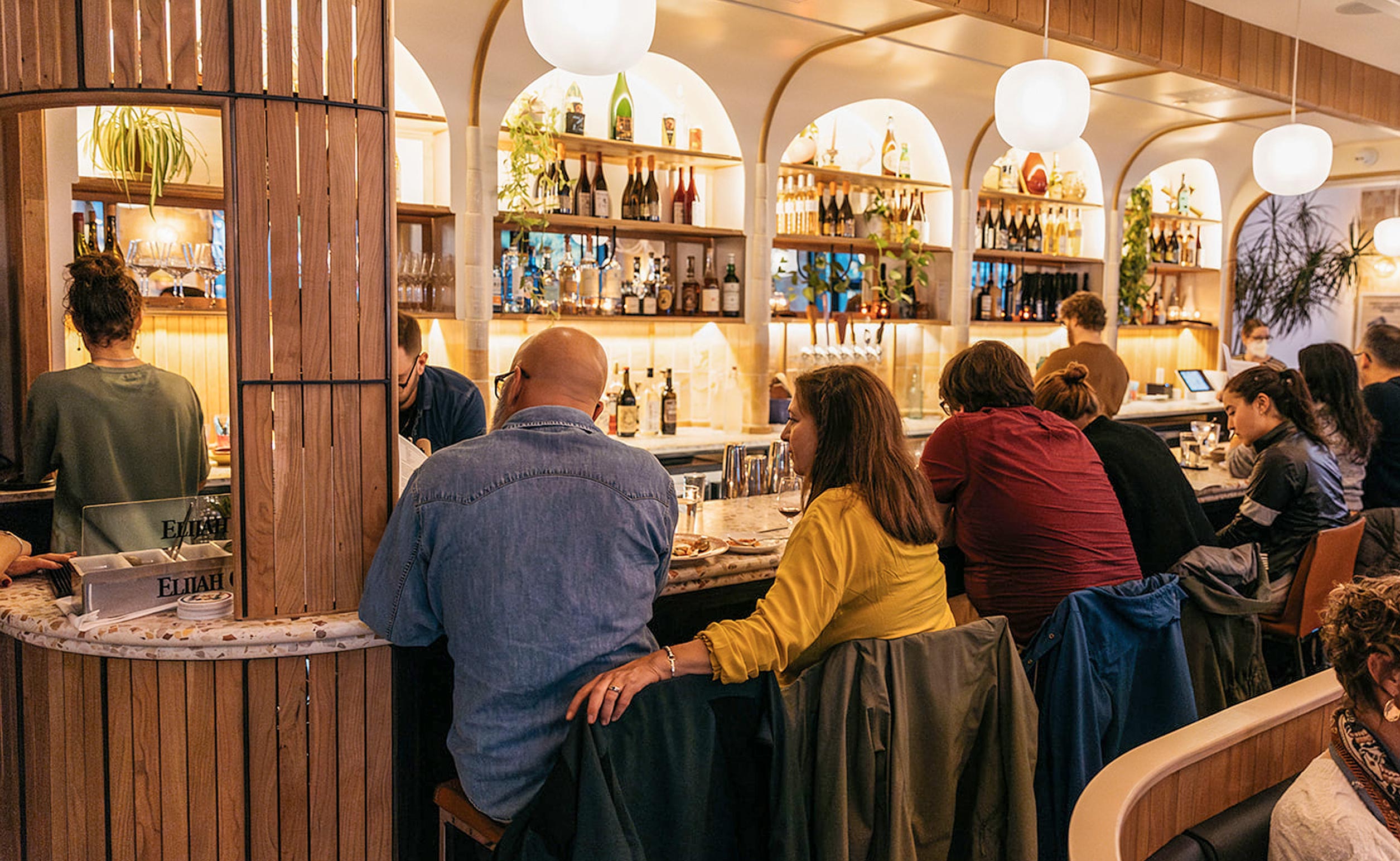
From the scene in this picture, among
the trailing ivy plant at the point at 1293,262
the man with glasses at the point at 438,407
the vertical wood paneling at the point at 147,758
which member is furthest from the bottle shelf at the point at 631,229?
the trailing ivy plant at the point at 1293,262

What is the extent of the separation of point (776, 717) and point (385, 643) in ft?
2.67

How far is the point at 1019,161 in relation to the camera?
7219 mm

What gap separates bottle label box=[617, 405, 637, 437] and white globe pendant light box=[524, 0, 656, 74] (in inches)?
109

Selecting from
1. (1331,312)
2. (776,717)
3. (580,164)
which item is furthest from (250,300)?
(1331,312)

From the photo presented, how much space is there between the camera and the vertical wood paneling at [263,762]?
207 centimetres

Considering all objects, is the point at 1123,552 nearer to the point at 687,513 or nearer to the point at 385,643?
the point at 687,513

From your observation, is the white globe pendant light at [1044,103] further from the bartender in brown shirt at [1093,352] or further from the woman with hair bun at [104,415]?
the woman with hair bun at [104,415]

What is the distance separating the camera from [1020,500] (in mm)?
2719

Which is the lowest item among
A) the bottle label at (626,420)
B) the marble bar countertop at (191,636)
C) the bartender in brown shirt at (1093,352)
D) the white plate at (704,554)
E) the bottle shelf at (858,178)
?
the marble bar countertop at (191,636)

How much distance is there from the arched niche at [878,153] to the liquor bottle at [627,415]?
1535mm

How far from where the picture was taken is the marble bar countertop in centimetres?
200

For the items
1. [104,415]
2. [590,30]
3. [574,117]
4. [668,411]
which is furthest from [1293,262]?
[104,415]

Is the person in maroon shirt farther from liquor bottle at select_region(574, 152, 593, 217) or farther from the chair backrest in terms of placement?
liquor bottle at select_region(574, 152, 593, 217)

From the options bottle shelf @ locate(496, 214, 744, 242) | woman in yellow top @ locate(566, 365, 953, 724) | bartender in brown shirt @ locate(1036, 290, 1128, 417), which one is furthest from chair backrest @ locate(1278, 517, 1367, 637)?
bottle shelf @ locate(496, 214, 744, 242)
